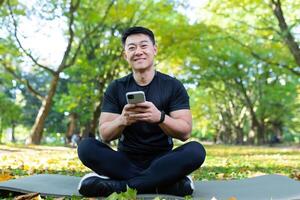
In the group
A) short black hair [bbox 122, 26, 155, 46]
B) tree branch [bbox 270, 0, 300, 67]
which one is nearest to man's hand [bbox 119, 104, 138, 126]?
short black hair [bbox 122, 26, 155, 46]

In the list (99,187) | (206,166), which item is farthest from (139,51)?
(206,166)

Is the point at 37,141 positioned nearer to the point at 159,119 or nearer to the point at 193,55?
the point at 193,55

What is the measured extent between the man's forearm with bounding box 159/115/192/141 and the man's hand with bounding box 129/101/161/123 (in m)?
0.12

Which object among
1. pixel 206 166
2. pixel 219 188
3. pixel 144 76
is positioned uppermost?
pixel 144 76

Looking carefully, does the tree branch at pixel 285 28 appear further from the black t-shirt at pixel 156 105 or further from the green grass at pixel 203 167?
the black t-shirt at pixel 156 105

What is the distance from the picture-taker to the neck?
3760mm

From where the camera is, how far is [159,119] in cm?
331

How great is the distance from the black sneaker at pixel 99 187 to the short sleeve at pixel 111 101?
0.62 meters

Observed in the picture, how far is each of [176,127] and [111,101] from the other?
674 mm

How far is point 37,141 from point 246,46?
30.6 ft

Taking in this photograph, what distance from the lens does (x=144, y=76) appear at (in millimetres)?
3762

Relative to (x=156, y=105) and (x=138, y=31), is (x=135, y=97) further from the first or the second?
(x=138, y=31)

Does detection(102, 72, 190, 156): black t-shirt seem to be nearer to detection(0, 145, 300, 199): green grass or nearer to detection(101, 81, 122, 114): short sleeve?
detection(101, 81, 122, 114): short sleeve

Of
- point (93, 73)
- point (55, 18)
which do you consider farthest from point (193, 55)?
point (55, 18)
